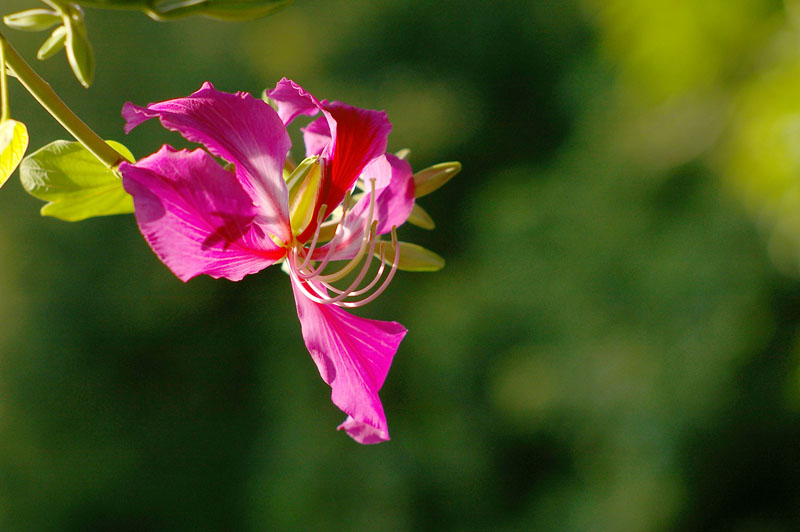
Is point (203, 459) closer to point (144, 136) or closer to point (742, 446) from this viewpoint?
point (144, 136)

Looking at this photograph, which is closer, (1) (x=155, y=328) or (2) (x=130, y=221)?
(2) (x=130, y=221)

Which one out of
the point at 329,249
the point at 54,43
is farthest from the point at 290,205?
the point at 54,43

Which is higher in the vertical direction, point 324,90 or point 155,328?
point 324,90

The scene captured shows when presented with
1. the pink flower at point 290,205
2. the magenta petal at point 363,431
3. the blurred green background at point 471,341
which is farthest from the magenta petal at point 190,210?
the blurred green background at point 471,341

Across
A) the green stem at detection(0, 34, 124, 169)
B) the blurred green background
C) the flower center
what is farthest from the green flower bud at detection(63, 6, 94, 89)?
the blurred green background

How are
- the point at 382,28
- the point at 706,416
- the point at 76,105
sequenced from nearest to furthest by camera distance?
the point at 706,416
the point at 76,105
the point at 382,28

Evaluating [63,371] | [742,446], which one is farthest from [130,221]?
[742,446]

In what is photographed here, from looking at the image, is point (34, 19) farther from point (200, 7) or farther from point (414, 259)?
point (414, 259)
